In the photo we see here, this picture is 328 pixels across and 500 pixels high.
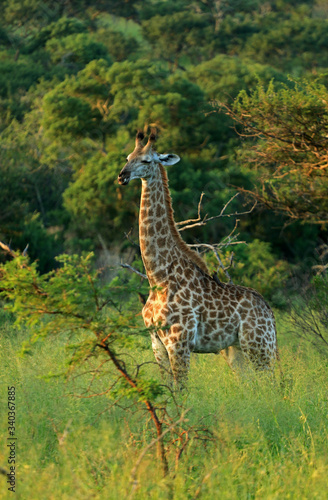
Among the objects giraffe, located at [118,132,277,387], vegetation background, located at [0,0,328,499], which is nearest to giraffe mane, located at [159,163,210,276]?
giraffe, located at [118,132,277,387]

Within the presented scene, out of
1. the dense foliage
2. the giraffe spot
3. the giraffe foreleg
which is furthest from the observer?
the dense foliage

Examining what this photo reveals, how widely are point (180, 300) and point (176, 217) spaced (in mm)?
13239

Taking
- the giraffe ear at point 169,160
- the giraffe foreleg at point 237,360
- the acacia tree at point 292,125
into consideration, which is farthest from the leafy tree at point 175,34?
the giraffe foreleg at point 237,360

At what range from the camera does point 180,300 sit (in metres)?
6.82

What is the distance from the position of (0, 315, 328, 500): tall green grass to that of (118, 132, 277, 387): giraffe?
0.35 m

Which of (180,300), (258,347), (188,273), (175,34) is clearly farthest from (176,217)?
(175,34)

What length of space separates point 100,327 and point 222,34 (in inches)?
1452

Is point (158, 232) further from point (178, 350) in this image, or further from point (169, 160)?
point (178, 350)

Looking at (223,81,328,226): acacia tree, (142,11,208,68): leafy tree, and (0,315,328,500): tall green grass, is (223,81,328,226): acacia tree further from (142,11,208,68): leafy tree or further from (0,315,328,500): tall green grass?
(142,11,208,68): leafy tree

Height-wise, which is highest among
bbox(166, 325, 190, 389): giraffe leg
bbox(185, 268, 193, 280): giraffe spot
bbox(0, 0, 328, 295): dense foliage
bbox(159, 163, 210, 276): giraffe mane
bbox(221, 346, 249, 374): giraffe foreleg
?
bbox(159, 163, 210, 276): giraffe mane

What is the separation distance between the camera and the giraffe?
6738mm

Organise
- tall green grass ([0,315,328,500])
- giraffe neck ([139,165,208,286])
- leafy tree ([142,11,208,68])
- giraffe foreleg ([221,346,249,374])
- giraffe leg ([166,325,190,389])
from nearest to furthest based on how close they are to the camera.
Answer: tall green grass ([0,315,328,500]), giraffe leg ([166,325,190,389]), giraffe neck ([139,165,208,286]), giraffe foreleg ([221,346,249,374]), leafy tree ([142,11,208,68])

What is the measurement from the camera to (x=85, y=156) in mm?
23125

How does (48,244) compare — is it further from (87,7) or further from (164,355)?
(87,7)
